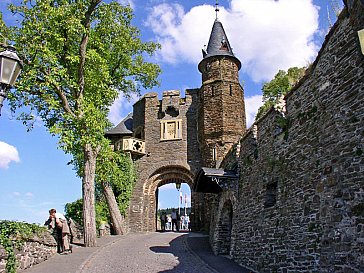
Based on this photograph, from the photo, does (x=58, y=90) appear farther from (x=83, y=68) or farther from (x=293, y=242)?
(x=293, y=242)

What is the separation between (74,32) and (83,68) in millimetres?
1438

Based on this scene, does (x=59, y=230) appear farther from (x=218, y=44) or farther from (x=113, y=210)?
(x=218, y=44)

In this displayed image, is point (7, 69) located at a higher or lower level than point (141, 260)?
higher

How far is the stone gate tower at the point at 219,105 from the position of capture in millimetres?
21219

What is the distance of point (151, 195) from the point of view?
23.4 metres

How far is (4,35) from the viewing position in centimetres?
1467

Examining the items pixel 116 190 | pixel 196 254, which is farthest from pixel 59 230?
pixel 116 190

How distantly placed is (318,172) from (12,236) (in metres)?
7.71

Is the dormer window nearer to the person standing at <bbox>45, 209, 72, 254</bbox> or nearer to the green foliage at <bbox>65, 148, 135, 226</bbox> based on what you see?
the green foliage at <bbox>65, 148, 135, 226</bbox>

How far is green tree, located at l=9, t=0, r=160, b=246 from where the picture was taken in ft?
46.8

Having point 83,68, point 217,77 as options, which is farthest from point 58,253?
point 217,77

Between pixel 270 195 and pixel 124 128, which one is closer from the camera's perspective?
pixel 270 195

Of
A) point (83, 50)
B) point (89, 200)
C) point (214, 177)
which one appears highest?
point (83, 50)

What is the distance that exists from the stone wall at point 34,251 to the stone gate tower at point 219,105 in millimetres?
10269
